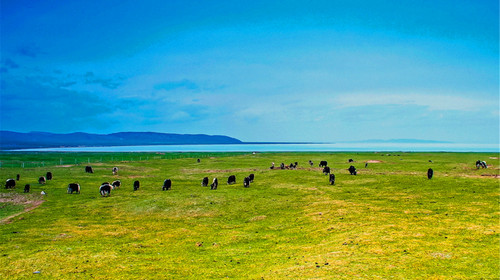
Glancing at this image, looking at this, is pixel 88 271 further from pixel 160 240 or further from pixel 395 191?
pixel 395 191

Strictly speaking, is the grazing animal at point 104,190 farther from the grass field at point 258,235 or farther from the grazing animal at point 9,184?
the grazing animal at point 9,184

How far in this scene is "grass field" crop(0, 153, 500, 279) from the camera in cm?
1138

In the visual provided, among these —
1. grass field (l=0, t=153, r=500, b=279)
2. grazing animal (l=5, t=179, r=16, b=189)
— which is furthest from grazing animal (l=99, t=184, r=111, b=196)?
grazing animal (l=5, t=179, r=16, b=189)

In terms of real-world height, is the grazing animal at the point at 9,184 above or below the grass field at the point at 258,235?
above

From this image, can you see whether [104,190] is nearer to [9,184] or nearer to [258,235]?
[9,184]

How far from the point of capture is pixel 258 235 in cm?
1719

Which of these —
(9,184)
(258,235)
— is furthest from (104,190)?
(258,235)

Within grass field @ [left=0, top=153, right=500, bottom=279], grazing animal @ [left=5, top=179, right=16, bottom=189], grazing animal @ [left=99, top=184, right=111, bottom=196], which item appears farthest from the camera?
grazing animal @ [left=5, top=179, right=16, bottom=189]

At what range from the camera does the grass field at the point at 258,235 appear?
11.4 metres

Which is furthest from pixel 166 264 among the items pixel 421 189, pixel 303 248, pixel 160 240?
pixel 421 189

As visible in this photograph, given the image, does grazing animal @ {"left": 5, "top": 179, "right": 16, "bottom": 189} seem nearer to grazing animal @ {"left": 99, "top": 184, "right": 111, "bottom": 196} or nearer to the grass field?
the grass field

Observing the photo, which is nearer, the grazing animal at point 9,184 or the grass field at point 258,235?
the grass field at point 258,235

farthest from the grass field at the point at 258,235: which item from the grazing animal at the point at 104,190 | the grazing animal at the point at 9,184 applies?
the grazing animal at the point at 9,184

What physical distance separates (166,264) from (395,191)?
24.8 metres
